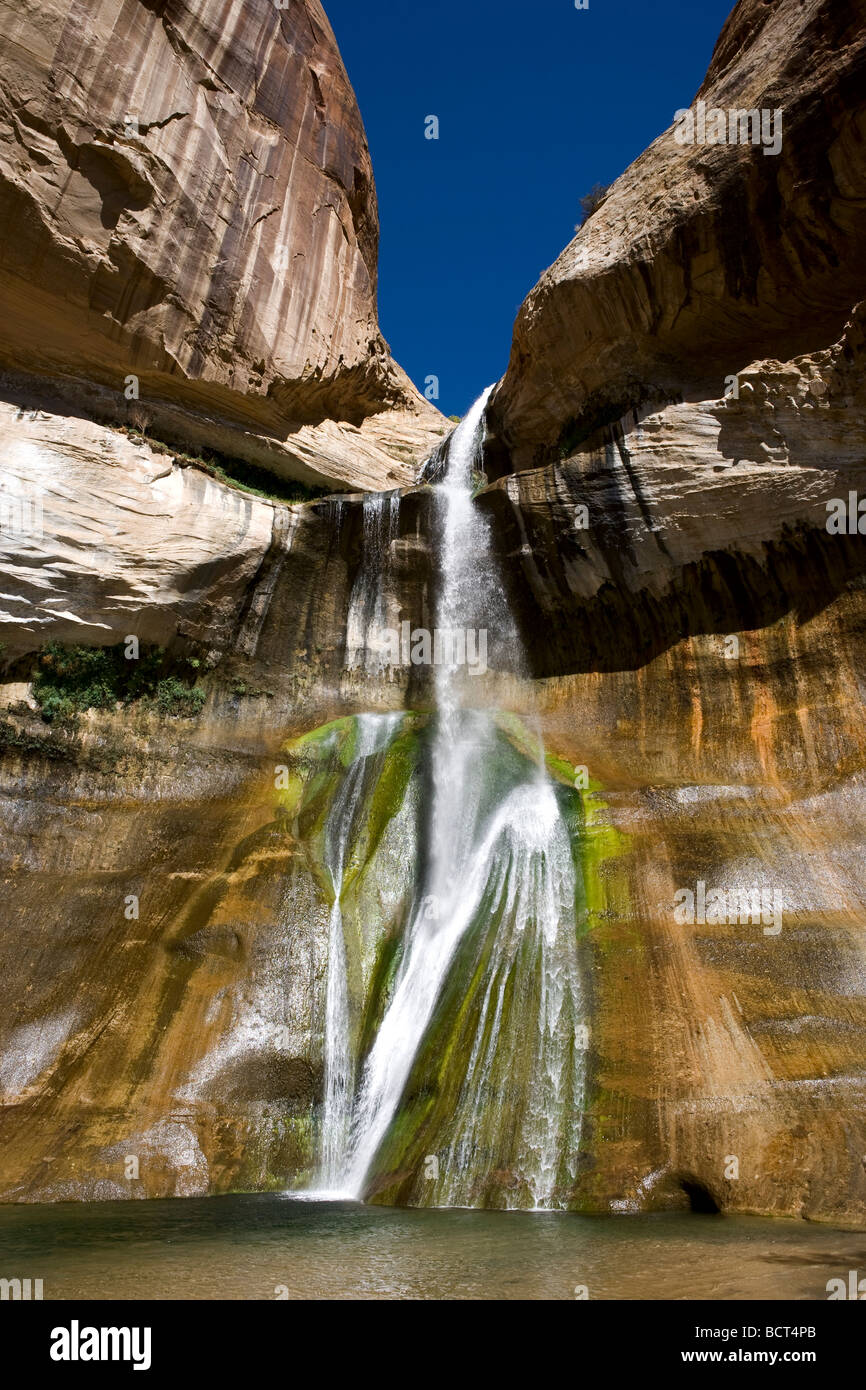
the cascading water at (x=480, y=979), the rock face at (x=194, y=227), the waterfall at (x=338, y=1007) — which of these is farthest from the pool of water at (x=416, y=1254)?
the rock face at (x=194, y=227)

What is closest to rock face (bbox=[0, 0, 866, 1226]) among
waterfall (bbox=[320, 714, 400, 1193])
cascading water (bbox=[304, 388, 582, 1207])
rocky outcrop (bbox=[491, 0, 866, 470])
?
rocky outcrop (bbox=[491, 0, 866, 470])

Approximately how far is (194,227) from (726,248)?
9.50 m

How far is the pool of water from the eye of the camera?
502cm

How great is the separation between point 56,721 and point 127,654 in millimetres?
1767

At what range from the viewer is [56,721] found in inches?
597

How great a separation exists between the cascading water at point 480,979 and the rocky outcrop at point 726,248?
7218mm

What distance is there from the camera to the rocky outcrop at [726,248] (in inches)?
547

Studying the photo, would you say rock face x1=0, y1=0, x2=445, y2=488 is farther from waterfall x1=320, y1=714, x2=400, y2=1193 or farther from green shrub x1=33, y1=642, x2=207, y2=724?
waterfall x1=320, y1=714, x2=400, y2=1193

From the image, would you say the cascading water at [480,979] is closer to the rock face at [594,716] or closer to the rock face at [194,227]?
the rock face at [594,716]

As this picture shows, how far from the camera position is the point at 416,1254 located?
6090 millimetres

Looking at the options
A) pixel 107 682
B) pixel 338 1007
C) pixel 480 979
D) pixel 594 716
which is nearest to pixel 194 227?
pixel 107 682

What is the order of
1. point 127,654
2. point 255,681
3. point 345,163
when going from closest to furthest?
1. point 127,654
2. point 255,681
3. point 345,163

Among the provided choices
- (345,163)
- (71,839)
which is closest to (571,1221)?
(71,839)
